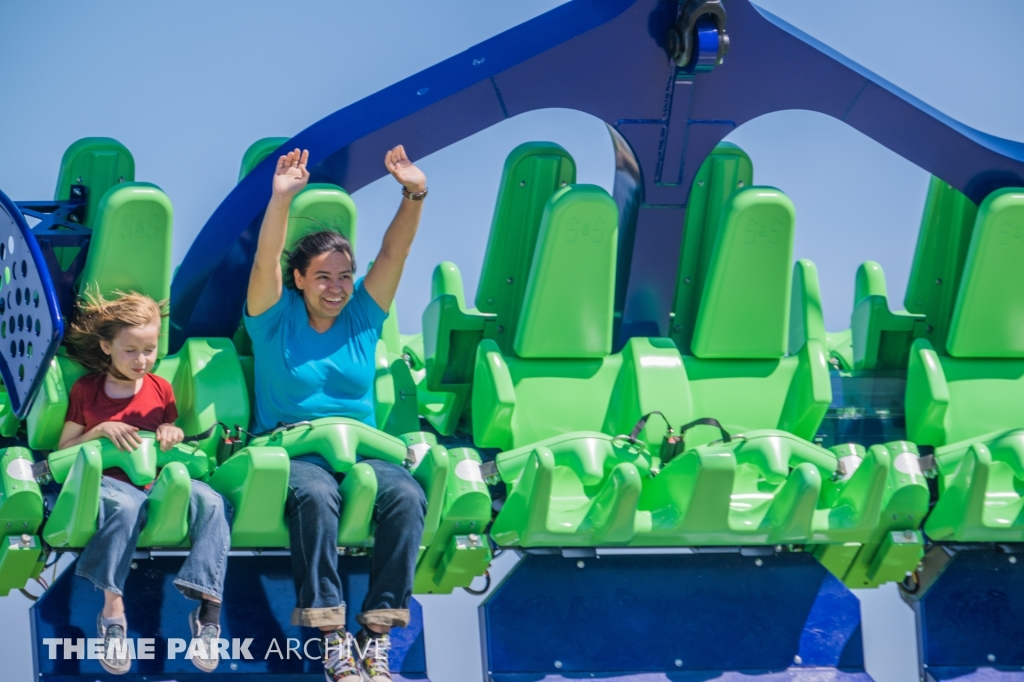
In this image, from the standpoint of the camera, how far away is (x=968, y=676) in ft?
17.6

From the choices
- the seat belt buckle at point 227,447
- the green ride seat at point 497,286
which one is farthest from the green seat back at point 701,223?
the seat belt buckle at point 227,447

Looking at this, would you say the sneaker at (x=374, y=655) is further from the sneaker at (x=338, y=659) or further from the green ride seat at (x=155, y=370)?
the green ride seat at (x=155, y=370)

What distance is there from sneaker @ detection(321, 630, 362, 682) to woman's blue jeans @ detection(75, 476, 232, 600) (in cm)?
32

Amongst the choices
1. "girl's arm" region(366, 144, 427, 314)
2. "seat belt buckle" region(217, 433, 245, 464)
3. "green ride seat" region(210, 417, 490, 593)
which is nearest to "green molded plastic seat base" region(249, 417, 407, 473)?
"green ride seat" region(210, 417, 490, 593)

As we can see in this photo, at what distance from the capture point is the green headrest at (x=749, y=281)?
559 cm

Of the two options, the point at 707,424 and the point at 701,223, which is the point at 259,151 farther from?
the point at 707,424

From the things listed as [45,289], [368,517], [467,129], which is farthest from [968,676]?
[45,289]

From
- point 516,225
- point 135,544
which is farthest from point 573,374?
point 135,544

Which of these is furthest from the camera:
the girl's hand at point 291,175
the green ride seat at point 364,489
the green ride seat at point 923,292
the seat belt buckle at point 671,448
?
the green ride seat at point 923,292

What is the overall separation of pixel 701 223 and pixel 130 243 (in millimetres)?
1955

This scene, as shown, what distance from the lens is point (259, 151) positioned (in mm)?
5824

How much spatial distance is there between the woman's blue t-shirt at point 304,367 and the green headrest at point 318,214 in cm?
16

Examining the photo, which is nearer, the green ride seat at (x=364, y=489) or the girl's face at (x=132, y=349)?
the green ride seat at (x=364, y=489)

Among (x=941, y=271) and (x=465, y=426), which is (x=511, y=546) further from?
(x=941, y=271)
